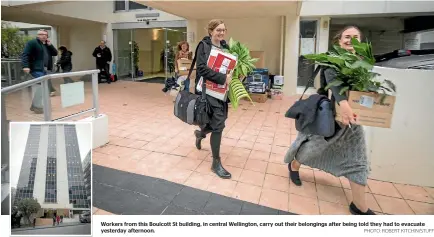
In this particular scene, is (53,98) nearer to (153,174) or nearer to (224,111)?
(153,174)

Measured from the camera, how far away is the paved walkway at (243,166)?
1.73 meters

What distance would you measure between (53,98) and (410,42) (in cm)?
618

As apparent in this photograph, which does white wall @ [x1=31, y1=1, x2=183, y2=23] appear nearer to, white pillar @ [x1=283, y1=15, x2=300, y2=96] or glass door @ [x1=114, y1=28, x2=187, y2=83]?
glass door @ [x1=114, y1=28, x2=187, y2=83]

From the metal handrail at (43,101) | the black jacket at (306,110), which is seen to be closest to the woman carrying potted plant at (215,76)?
the black jacket at (306,110)

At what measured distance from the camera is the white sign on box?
2.15 meters

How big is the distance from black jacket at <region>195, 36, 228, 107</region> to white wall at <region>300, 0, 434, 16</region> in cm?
436

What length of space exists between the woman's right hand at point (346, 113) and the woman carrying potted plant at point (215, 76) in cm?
74

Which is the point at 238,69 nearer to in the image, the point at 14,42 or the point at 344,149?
the point at 344,149

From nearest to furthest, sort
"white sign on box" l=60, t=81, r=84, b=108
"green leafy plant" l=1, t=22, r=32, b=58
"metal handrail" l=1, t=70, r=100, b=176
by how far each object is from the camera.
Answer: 1. "metal handrail" l=1, t=70, r=100, b=176
2. "white sign on box" l=60, t=81, r=84, b=108
3. "green leafy plant" l=1, t=22, r=32, b=58

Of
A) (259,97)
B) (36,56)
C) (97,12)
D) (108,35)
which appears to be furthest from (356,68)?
(97,12)

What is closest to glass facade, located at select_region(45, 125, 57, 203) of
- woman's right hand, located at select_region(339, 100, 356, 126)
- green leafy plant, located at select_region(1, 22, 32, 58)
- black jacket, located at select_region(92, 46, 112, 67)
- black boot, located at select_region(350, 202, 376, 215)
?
woman's right hand, located at select_region(339, 100, 356, 126)

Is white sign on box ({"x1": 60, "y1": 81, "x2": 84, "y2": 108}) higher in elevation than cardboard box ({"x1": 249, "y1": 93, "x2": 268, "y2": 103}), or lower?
higher

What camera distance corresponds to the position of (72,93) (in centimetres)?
222

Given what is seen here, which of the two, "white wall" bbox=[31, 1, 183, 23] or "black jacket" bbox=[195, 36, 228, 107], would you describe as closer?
"black jacket" bbox=[195, 36, 228, 107]
